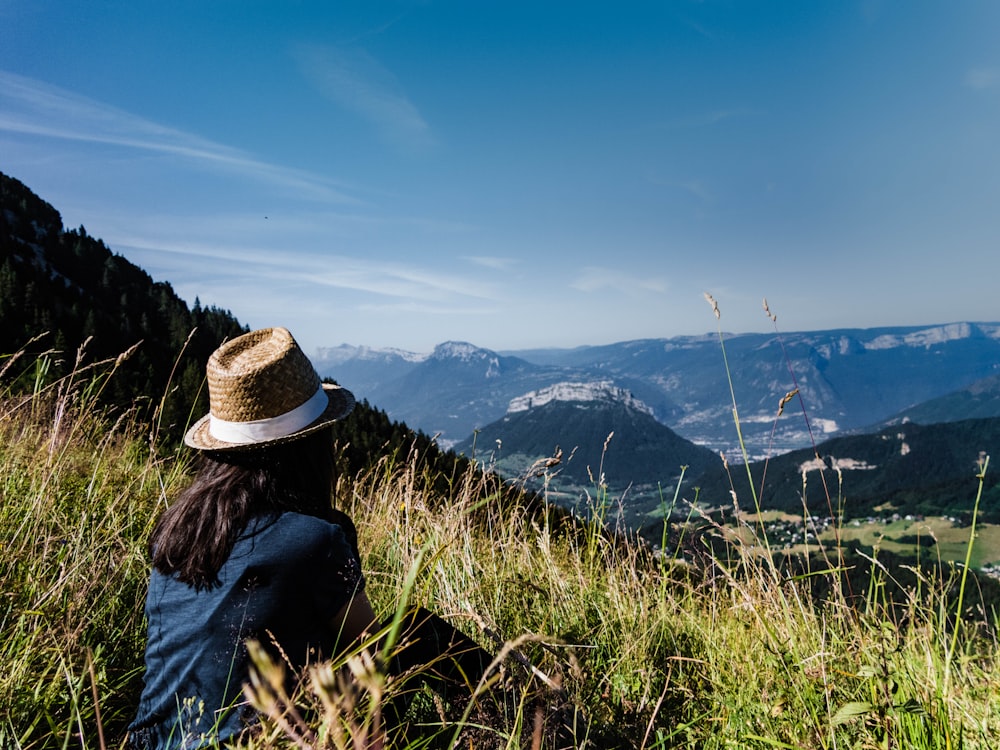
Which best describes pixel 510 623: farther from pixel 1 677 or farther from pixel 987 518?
pixel 987 518

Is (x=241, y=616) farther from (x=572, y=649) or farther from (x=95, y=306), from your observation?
(x=95, y=306)

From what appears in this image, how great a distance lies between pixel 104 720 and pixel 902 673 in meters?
2.88

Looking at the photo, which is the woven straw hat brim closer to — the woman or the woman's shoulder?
the woman

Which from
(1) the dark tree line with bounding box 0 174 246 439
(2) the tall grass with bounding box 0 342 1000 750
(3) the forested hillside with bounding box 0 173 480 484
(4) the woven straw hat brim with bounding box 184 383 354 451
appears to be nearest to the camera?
(2) the tall grass with bounding box 0 342 1000 750

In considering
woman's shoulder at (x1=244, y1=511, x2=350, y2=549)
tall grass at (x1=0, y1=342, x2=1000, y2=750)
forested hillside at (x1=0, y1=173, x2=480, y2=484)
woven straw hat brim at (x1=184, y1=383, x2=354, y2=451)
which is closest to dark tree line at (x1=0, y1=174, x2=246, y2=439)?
forested hillside at (x1=0, y1=173, x2=480, y2=484)

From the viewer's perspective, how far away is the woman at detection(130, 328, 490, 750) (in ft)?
6.01

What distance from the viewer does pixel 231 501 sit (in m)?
1.99

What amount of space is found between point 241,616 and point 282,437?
633mm

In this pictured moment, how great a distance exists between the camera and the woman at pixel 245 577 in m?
1.83

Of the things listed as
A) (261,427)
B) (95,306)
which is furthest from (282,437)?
(95,306)

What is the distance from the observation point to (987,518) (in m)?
128

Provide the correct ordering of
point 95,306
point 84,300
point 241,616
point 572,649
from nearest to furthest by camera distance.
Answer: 1. point 241,616
2. point 572,649
3. point 84,300
4. point 95,306

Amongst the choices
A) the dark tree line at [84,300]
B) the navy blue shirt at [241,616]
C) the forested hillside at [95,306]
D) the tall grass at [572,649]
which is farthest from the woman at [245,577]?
the dark tree line at [84,300]

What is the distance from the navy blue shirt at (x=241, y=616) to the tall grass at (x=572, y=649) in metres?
0.25
